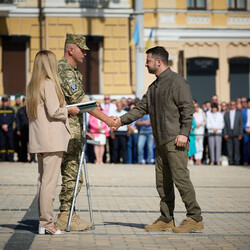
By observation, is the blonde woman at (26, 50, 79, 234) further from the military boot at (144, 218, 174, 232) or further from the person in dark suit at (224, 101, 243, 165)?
the person in dark suit at (224, 101, 243, 165)

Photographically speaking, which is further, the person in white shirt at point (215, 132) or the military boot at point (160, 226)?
the person in white shirt at point (215, 132)

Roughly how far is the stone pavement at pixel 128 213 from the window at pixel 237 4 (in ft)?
61.0

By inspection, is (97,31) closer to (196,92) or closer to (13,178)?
(196,92)

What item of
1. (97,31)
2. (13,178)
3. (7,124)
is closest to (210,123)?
(7,124)

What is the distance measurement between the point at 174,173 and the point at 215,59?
27.2 metres

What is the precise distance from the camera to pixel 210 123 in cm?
2294

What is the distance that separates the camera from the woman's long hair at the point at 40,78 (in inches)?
349

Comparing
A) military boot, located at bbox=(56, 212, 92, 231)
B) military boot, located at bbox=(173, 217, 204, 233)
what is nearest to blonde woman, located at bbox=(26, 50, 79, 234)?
military boot, located at bbox=(56, 212, 92, 231)

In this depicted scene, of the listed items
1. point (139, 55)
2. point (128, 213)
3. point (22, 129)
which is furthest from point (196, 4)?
point (128, 213)

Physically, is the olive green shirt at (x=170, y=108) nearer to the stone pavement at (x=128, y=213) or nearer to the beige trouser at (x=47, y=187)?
the stone pavement at (x=128, y=213)

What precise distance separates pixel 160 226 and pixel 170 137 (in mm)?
1076

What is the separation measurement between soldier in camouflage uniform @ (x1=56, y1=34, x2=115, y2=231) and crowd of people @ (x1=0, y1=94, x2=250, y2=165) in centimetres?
1296

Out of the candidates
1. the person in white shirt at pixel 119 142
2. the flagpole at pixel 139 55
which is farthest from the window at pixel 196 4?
the person in white shirt at pixel 119 142

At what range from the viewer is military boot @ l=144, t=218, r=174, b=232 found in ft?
30.9
